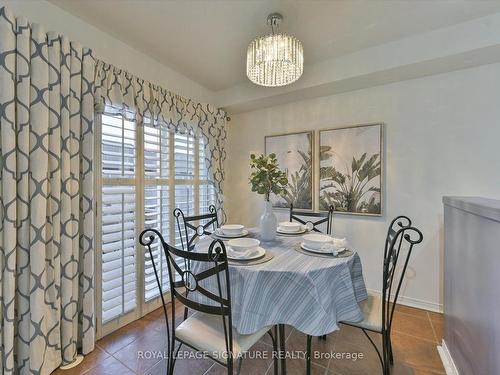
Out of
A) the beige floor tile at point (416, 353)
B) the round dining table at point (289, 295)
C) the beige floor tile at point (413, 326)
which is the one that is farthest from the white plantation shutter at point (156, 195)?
the beige floor tile at point (413, 326)

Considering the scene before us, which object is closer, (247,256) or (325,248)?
(247,256)

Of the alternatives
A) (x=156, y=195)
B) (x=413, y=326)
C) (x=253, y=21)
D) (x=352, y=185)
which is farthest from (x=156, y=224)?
(x=413, y=326)

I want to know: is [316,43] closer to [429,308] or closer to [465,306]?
[465,306]

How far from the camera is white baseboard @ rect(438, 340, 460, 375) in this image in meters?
1.59

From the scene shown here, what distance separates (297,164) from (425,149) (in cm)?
136

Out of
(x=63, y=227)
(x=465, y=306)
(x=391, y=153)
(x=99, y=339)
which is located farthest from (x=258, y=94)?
(x=99, y=339)

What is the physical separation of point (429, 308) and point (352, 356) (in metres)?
1.23

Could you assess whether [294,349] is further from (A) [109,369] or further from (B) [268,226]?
(A) [109,369]

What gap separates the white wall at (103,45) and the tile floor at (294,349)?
2.41 m

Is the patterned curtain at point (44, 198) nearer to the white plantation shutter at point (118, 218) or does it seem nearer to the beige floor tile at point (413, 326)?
the white plantation shutter at point (118, 218)

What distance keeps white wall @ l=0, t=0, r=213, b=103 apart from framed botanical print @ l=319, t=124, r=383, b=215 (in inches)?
73.4

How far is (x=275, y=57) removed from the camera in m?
1.71

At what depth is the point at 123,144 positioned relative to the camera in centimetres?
215

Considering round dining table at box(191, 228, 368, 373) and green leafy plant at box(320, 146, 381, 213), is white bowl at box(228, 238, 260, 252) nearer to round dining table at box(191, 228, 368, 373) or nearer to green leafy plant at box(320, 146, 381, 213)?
round dining table at box(191, 228, 368, 373)
